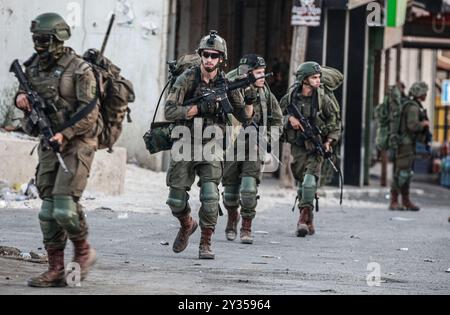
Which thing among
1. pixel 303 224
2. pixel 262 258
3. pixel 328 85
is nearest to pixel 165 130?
pixel 262 258

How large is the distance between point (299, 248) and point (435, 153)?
71.5 feet

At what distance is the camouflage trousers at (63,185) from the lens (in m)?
9.18

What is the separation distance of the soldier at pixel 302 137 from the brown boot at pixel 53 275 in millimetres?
5465

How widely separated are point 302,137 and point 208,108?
3.34 m

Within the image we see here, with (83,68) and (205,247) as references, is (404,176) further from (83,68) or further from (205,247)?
(83,68)

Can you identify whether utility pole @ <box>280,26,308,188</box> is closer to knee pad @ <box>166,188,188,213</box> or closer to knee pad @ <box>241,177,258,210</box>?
knee pad @ <box>241,177,258,210</box>

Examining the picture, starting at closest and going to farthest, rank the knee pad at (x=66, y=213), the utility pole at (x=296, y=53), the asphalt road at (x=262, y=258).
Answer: the knee pad at (x=66, y=213), the asphalt road at (x=262, y=258), the utility pole at (x=296, y=53)

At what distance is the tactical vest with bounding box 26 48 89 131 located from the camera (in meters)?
9.28

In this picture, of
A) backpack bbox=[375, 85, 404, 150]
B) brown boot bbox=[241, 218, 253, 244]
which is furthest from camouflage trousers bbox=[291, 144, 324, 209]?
backpack bbox=[375, 85, 404, 150]

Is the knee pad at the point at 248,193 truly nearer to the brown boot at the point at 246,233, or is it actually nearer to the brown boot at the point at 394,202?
the brown boot at the point at 246,233

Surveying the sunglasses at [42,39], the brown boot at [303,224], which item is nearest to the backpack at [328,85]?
the brown boot at [303,224]

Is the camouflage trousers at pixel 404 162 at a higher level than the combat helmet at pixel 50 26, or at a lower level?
lower
